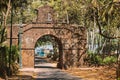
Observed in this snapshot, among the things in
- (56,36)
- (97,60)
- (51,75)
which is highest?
(56,36)

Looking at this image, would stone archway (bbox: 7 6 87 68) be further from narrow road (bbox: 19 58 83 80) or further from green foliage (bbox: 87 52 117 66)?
narrow road (bbox: 19 58 83 80)

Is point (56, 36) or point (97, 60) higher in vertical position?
point (56, 36)

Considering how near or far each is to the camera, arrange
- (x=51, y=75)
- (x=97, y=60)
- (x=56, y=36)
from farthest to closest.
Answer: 1. (x=97, y=60)
2. (x=56, y=36)
3. (x=51, y=75)

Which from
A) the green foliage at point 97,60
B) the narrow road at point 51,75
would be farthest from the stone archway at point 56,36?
the narrow road at point 51,75

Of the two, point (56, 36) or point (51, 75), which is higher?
point (56, 36)

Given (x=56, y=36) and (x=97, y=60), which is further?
(x=97, y=60)

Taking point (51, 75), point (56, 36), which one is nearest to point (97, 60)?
point (56, 36)

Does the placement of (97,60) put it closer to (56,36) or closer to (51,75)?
(56,36)

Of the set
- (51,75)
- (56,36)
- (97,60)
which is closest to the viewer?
(51,75)

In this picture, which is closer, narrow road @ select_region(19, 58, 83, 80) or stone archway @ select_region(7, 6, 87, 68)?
narrow road @ select_region(19, 58, 83, 80)

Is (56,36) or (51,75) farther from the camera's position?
(56,36)

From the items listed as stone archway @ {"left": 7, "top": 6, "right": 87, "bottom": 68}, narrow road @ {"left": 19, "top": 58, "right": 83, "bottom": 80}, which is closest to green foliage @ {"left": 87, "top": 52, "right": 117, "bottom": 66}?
stone archway @ {"left": 7, "top": 6, "right": 87, "bottom": 68}

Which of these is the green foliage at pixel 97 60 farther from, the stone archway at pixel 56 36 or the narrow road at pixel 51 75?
the narrow road at pixel 51 75

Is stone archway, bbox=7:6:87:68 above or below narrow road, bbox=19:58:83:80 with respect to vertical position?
above
